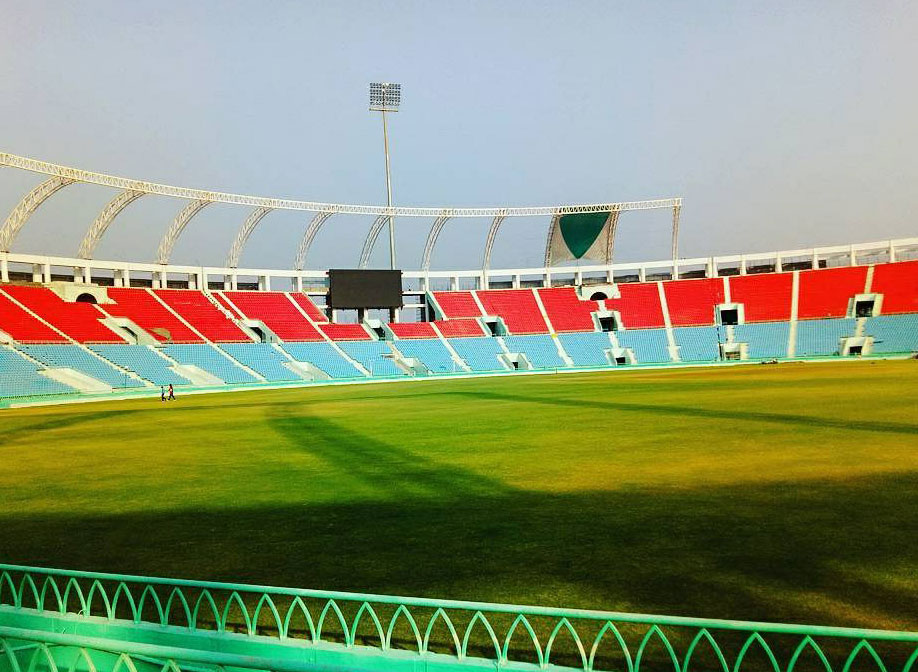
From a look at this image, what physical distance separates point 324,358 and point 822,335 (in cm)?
4907

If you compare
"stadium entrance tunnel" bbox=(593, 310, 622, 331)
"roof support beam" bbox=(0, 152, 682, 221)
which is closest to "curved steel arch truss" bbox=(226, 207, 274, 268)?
"roof support beam" bbox=(0, 152, 682, 221)

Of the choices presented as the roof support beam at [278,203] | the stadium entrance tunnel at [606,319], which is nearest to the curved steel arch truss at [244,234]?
the roof support beam at [278,203]

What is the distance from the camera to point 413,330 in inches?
2928

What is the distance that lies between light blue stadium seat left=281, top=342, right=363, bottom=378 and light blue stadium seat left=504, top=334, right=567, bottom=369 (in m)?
18.2

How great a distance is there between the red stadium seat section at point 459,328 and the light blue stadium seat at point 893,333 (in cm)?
3902

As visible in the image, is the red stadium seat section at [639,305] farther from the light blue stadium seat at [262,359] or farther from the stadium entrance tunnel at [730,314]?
the light blue stadium seat at [262,359]

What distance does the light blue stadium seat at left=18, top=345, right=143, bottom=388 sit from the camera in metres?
47.7

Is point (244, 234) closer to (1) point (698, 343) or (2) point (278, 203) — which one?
(2) point (278, 203)

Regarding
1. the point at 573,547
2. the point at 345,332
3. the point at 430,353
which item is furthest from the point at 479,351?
the point at 573,547

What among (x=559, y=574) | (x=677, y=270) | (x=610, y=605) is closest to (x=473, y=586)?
(x=559, y=574)

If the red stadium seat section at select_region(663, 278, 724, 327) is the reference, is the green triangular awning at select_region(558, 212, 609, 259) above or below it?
above

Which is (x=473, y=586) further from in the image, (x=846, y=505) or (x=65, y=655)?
(x=846, y=505)

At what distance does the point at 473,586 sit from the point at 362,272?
66.8 meters

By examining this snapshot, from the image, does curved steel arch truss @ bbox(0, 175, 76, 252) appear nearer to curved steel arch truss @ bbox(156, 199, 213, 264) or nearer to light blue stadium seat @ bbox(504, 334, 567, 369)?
curved steel arch truss @ bbox(156, 199, 213, 264)
